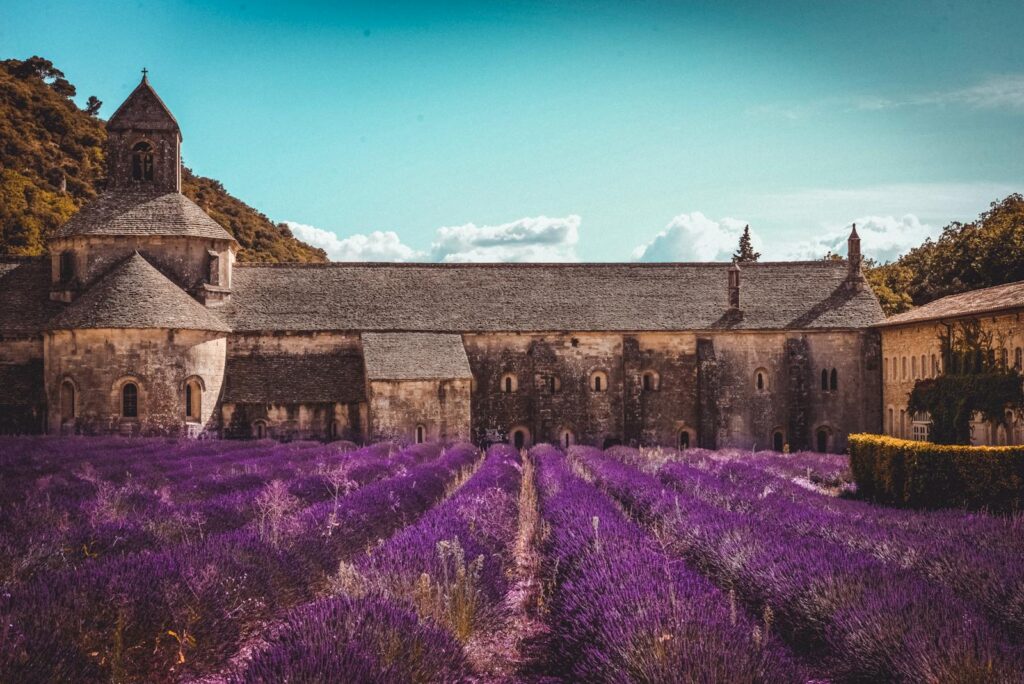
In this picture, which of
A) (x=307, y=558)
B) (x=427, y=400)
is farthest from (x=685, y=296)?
(x=307, y=558)

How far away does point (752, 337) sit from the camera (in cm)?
3728

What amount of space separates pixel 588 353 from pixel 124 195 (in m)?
22.4

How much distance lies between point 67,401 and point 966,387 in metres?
32.2

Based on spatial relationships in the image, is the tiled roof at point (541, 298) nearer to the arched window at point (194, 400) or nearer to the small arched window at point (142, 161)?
the arched window at point (194, 400)

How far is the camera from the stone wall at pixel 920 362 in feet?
82.3

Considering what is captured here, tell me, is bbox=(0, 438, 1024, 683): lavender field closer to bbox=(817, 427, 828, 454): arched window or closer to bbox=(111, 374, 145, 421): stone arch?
bbox=(111, 374, 145, 421): stone arch

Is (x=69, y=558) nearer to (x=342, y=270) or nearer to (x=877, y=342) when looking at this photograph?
(x=342, y=270)

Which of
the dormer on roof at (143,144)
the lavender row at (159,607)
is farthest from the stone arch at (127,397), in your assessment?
the lavender row at (159,607)

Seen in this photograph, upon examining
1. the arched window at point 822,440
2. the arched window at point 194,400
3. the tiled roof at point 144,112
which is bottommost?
the arched window at point 822,440

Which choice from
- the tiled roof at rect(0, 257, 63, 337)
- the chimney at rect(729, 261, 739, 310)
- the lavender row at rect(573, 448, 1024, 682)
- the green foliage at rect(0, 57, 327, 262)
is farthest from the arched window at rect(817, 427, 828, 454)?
the green foliage at rect(0, 57, 327, 262)

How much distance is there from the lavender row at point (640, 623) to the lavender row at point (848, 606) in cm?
55

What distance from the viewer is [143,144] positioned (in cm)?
3769

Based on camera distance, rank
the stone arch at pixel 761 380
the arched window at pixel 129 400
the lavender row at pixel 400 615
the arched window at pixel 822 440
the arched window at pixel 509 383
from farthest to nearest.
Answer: the stone arch at pixel 761 380, the arched window at pixel 822 440, the arched window at pixel 509 383, the arched window at pixel 129 400, the lavender row at pixel 400 615

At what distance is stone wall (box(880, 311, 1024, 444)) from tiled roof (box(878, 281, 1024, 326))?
1.08ft
